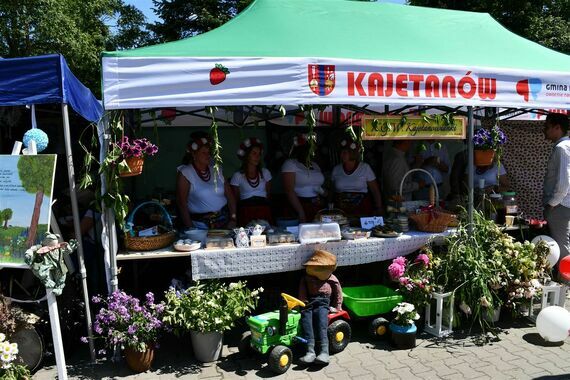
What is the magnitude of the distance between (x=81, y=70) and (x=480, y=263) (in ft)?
47.1

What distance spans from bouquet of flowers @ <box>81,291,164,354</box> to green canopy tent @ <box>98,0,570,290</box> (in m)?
1.39

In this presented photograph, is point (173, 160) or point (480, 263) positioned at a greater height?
point (173, 160)

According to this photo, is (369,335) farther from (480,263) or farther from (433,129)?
(433,129)

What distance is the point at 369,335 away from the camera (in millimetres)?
4023

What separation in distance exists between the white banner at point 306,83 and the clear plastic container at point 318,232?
1051 mm

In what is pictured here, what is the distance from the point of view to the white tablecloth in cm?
366

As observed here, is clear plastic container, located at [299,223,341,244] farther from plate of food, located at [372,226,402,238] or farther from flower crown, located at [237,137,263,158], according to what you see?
flower crown, located at [237,137,263,158]

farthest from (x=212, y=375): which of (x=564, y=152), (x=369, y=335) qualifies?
(x=564, y=152)

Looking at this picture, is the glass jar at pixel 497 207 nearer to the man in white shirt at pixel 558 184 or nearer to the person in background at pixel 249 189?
the man in white shirt at pixel 558 184

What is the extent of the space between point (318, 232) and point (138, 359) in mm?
1686

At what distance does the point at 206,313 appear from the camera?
3.41 meters

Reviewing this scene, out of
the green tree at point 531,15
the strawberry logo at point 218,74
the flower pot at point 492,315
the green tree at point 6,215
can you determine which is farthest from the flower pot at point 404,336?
the green tree at point 531,15

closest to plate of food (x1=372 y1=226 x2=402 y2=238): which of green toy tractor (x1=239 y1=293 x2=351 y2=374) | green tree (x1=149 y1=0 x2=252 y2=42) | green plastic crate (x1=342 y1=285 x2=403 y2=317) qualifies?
green plastic crate (x1=342 y1=285 x2=403 y2=317)

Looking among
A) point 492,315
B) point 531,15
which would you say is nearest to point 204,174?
point 492,315
